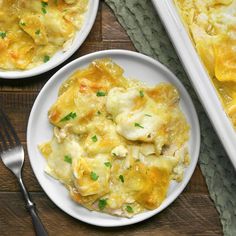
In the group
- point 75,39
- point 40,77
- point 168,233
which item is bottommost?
point 168,233

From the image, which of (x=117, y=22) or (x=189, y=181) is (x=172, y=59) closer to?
(x=117, y=22)

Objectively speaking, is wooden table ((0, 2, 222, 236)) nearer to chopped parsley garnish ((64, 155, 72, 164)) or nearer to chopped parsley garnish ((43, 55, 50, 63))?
chopped parsley garnish ((43, 55, 50, 63))

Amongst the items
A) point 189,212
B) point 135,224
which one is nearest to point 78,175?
point 135,224

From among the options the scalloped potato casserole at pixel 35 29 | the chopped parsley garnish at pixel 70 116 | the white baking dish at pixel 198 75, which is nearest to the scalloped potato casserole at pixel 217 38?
the white baking dish at pixel 198 75

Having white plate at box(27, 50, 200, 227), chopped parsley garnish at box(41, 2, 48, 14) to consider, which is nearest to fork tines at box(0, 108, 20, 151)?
white plate at box(27, 50, 200, 227)

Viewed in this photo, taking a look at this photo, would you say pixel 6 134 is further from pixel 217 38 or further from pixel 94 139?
pixel 217 38
